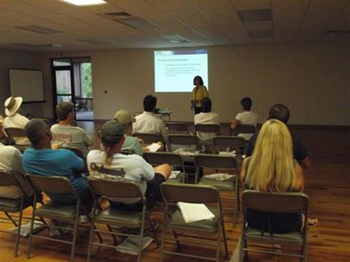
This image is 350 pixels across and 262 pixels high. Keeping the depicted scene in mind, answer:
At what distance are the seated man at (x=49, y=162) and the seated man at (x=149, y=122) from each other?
1.93 metres

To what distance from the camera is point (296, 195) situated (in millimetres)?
2119

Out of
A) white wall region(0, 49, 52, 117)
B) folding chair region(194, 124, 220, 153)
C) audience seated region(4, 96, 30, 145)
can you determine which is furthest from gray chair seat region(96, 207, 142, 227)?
white wall region(0, 49, 52, 117)

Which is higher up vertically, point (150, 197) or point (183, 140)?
point (183, 140)

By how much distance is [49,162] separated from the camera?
274 cm

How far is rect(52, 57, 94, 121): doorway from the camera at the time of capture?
13.0m

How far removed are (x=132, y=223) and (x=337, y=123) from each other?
30.4 feet

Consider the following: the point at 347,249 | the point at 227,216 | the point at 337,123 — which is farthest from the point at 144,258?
the point at 337,123

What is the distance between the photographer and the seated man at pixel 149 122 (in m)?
4.70

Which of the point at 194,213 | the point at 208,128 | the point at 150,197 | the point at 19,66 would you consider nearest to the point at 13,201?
the point at 150,197

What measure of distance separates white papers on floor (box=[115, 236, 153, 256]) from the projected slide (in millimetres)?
8538

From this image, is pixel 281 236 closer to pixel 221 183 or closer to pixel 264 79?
pixel 221 183

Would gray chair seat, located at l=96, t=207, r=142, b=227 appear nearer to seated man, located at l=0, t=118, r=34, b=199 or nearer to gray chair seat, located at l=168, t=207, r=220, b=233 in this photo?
gray chair seat, located at l=168, t=207, r=220, b=233

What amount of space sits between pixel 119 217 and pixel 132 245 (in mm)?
493

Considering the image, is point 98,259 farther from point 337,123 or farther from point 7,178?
point 337,123
